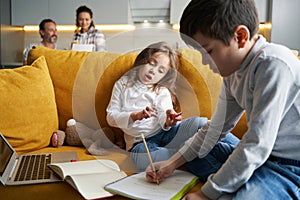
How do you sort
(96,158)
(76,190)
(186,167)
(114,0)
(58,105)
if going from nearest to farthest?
(76,190) < (186,167) < (96,158) < (58,105) < (114,0)

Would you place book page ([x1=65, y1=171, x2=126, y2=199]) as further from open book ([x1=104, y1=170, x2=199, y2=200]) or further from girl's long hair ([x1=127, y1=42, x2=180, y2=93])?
girl's long hair ([x1=127, y1=42, x2=180, y2=93])

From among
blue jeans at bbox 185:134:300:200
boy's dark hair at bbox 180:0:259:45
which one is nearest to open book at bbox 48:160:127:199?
blue jeans at bbox 185:134:300:200

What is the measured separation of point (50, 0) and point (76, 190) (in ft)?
12.4

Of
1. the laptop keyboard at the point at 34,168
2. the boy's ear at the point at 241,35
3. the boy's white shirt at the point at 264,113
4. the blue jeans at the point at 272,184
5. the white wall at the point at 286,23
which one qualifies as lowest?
the laptop keyboard at the point at 34,168

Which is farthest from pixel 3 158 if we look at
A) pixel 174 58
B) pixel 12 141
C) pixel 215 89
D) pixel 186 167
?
pixel 215 89

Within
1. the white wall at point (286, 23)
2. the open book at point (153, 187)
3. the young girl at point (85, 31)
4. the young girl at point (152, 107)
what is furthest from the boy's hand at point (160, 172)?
the white wall at point (286, 23)

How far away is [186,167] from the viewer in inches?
46.1

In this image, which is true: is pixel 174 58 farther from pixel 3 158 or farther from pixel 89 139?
pixel 3 158

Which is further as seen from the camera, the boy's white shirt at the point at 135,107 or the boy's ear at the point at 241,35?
the boy's white shirt at the point at 135,107

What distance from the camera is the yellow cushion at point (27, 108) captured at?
1.35 meters

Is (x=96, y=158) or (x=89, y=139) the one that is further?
(x=89, y=139)

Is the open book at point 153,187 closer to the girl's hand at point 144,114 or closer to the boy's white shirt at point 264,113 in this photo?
the boy's white shirt at point 264,113

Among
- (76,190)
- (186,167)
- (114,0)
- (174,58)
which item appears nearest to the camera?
(76,190)

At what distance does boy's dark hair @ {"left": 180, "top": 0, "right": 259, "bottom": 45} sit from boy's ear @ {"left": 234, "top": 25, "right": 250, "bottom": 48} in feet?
0.04
